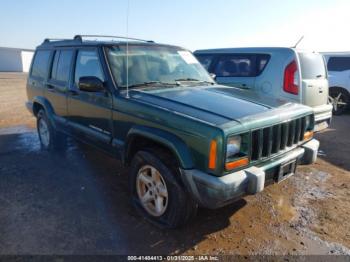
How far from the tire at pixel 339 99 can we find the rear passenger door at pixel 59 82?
830cm

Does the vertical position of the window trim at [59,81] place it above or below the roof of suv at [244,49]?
below

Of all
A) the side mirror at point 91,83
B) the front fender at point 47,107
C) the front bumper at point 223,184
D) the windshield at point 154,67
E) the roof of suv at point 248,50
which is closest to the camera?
the front bumper at point 223,184

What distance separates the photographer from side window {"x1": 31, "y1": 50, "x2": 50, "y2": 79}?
554 cm

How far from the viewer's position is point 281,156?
127 inches

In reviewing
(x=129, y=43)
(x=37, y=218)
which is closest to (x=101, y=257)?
(x=37, y=218)

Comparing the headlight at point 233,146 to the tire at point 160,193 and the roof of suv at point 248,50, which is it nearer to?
the tire at point 160,193

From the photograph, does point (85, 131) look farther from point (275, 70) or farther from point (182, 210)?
point (275, 70)

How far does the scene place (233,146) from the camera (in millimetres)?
2793

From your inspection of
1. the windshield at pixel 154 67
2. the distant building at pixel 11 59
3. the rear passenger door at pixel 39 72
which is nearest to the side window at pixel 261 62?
the windshield at pixel 154 67

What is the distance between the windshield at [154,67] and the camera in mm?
3824

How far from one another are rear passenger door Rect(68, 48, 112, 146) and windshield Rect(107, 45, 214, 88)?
0.73 feet

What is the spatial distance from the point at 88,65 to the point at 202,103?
1874 millimetres

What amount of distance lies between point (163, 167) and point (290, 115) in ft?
4.78

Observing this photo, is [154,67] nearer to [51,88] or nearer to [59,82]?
[59,82]
